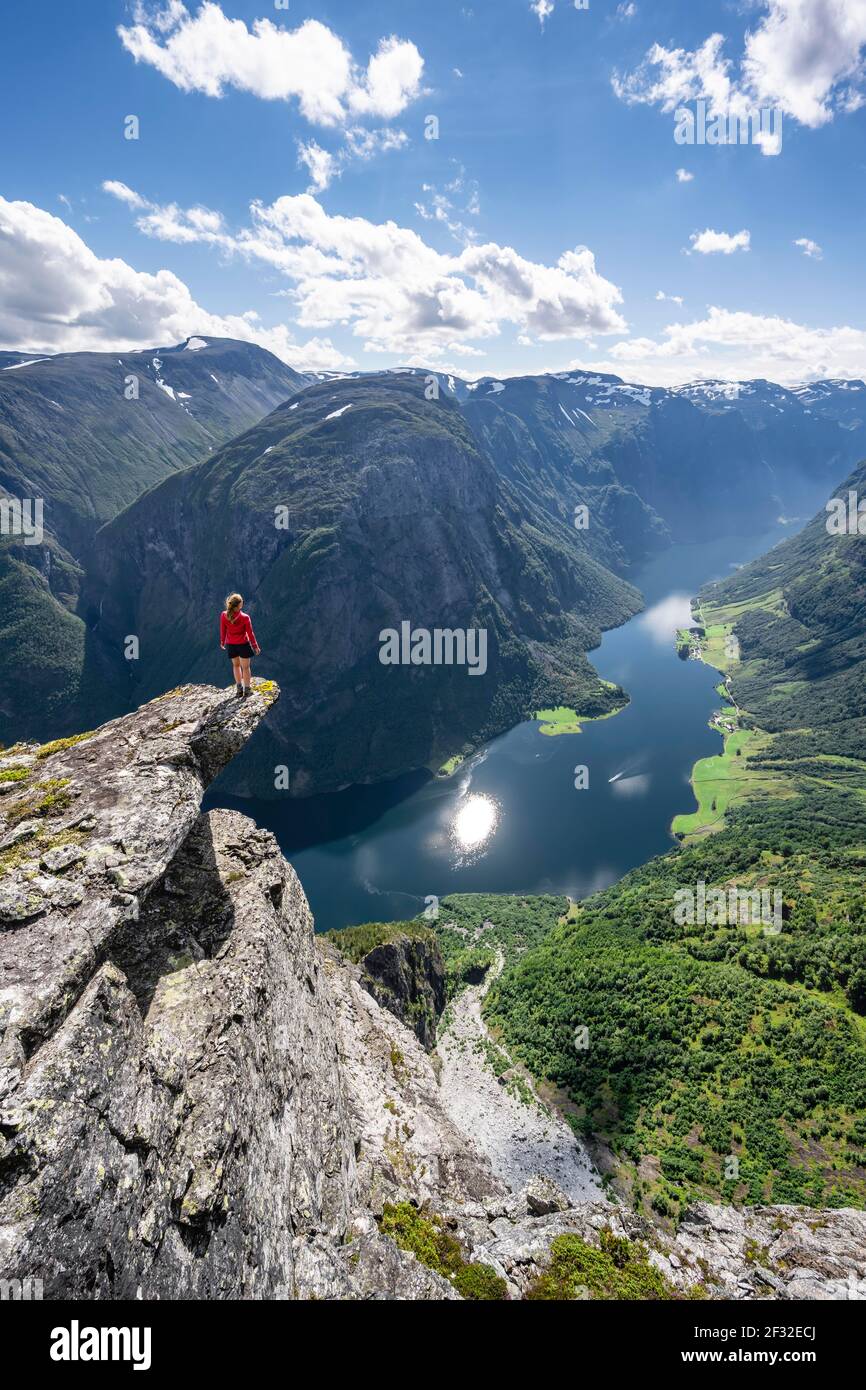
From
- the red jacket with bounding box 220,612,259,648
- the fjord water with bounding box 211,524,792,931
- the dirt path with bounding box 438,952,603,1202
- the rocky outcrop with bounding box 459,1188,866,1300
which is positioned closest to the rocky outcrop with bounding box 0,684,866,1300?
the rocky outcrop with bounding box 459,1188,866,1300

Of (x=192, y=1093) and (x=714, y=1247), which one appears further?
(x=714, y=1247)

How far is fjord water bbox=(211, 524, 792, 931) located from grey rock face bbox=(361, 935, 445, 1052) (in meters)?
A: 46.3

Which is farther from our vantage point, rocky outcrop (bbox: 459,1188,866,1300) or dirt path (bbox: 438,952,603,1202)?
dirt path (bbox: 438,952,603,1202)

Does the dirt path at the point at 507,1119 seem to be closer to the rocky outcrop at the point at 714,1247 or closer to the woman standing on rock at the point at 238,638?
the rocky outcrop at the point at 714,1247

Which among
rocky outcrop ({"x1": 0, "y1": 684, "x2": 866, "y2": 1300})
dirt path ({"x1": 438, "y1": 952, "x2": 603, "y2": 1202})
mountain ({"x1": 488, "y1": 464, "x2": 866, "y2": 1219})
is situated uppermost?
rocky outcrop ({"x1": 0, "y1": 684, "x2": 866, "y2": 1300})

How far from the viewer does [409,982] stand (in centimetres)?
5553

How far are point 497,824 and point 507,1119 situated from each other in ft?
280

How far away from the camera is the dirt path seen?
45.0m

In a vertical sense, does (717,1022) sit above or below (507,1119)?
above

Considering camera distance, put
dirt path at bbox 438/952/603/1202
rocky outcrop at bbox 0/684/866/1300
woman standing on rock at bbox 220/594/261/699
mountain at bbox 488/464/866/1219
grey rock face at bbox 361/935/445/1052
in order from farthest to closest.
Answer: grey rock face at bbox 361/935/445/1052 < dirt path at bbox 438/952/603/1202 < mountain at bbox 488/464/866/1219 < woman standing on rock at bbox 220/594/261/699 < rocky outcrop at bbox 0/684/866/1300

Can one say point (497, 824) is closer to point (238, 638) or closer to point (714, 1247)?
point (714, 1247)

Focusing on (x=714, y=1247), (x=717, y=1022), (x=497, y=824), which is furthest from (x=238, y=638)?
(x=497, y=824)

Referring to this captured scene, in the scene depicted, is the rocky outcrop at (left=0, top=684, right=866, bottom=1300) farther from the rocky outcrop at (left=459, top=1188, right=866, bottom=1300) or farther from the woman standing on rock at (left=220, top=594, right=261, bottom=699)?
the woman standing on rock at (left=220, top=594, right=261, bottom=699)
